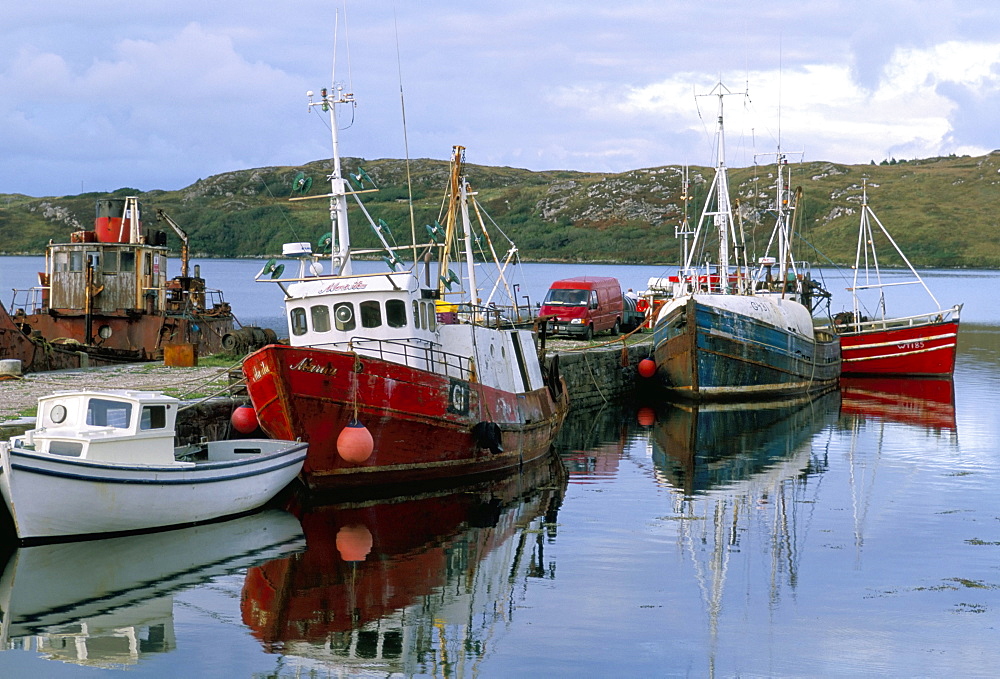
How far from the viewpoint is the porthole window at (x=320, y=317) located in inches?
821

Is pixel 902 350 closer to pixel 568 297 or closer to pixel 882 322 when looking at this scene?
pixel 882 322

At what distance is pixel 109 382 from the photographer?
24.0 meters

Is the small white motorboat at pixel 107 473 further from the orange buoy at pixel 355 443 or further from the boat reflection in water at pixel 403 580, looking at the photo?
the boat reflection in water at pixel 403 580

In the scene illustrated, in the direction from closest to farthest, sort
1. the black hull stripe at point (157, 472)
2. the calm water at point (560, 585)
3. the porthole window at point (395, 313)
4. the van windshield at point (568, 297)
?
the calm water at point (560, 585), the black hull stripe at point (157, 472), the porthole window at point (395, 313), the van windshield at point (568, 297)

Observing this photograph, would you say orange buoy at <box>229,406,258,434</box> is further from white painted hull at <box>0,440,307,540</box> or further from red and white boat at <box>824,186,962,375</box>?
red and white boat at <box>824,186,962,375</box>

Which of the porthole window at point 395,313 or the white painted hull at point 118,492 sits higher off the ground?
the porthole window at point 395,313

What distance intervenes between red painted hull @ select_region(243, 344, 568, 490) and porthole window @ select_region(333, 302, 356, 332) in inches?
70.8

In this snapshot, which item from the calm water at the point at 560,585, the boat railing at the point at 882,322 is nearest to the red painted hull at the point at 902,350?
the boat railing at the point at 882,322

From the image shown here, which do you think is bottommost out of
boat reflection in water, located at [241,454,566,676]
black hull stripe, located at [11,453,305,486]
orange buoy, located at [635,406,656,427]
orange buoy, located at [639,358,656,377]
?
orange buoy, located at [635,406,656,427]

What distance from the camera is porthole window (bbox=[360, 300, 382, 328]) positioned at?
67.8ft

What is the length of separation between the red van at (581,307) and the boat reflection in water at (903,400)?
9.58 meters

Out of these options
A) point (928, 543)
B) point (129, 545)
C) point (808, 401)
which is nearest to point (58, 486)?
point (129, 545)

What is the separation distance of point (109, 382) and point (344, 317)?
6.49 m

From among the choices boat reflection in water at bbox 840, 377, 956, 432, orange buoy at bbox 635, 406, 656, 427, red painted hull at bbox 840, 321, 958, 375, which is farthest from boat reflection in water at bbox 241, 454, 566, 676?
red painted hull at bbox 840, 321, 958, 375
